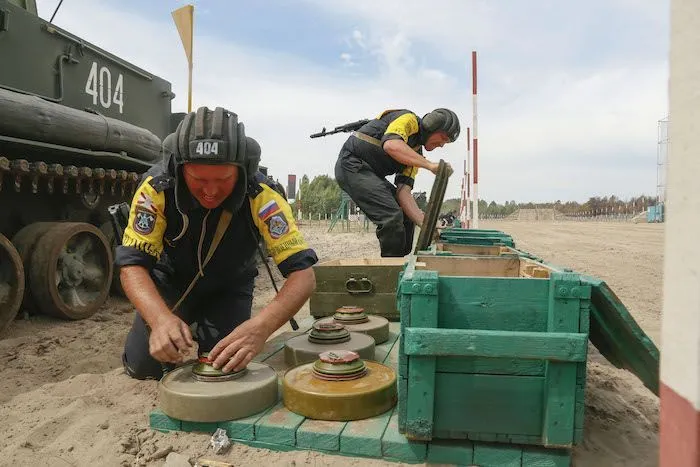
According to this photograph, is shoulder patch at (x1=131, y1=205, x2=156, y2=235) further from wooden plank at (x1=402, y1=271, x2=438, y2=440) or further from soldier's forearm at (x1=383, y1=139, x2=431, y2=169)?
soldier's forearm at (x1=383, y1=139, x2=431, y2=169)

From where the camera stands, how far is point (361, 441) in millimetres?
2027

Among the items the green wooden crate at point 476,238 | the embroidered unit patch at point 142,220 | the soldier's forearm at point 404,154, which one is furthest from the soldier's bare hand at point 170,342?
the green wooden crate at point 476,238

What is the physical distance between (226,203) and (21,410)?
4.36 ft

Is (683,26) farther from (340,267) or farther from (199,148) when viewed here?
(340,267)

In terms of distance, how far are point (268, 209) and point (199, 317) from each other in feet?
3.45

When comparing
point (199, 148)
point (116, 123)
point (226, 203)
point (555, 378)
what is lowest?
point (555, 378)

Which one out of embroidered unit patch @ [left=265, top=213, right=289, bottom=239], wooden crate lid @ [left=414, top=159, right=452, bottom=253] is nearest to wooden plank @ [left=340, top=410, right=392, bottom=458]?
embroidered unit patch @ [left=265, top=213, right=289, bottom=239]

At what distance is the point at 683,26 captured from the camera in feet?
2.61

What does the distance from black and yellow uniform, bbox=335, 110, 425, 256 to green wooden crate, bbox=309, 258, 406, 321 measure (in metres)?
0.89

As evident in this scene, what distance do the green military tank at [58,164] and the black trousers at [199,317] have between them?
5.57ft

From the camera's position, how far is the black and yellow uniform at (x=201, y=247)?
105 inches

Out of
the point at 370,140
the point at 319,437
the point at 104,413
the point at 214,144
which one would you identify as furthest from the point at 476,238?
the point at 104,413

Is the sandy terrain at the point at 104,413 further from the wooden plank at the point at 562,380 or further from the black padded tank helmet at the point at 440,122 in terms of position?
the black padded tank helmet at the point at 440,122

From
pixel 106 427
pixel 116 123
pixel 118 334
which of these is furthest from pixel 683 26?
pixel 116 123
